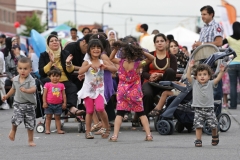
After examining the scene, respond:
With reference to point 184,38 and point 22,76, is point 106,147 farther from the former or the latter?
point 184,38

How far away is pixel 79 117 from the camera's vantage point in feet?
40.6

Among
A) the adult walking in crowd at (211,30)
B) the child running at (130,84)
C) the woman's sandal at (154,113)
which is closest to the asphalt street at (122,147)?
the woman's sandal at (154,113)

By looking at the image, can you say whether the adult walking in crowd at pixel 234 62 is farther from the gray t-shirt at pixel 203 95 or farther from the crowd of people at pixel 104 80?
the gray t-shirt at pixel 203 95

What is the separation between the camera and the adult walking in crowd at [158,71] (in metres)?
12.3

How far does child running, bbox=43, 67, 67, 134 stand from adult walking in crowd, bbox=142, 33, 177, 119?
1.47 m

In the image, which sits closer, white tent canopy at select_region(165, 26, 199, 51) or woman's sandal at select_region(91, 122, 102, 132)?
woman's sandal at select_region(91, 122, 102, 132)

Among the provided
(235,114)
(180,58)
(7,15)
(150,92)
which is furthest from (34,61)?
(7,15)

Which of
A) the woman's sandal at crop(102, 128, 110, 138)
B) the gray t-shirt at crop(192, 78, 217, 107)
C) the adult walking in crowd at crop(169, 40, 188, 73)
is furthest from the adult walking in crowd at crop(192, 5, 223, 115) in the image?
the gray t-shirt at crop(192, 78, 217, 107)

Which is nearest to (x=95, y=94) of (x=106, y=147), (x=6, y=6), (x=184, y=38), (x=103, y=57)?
(x=103, y=57)

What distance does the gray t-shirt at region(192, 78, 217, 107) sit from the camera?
32.7ft

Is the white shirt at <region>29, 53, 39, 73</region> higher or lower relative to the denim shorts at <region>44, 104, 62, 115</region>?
higher

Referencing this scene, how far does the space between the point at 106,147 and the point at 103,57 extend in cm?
214

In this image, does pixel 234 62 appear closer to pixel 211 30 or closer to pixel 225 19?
pixel 211 30

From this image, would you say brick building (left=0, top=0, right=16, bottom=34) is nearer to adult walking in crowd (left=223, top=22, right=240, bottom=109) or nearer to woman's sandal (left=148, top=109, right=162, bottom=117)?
adult walking in crowd (left=223, top=22, right=240, bottom=109)
